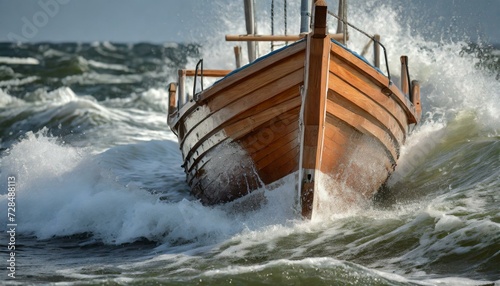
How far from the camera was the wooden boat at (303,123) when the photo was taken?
771cm

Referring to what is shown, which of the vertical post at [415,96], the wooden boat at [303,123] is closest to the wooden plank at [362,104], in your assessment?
the wooden boat at [303,123]

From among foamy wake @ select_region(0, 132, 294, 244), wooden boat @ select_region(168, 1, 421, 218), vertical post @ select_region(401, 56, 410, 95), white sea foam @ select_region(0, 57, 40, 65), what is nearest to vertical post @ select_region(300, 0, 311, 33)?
wooden boat @ select_region(168, 1, 421, 218)

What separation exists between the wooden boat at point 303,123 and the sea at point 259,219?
0.23m

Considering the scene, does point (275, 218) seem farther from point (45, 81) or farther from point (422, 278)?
point (45, 81)

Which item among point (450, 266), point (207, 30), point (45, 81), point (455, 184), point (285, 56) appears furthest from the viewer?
point (45, 81)

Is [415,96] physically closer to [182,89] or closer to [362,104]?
[362,104]

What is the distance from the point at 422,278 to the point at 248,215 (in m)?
2.70

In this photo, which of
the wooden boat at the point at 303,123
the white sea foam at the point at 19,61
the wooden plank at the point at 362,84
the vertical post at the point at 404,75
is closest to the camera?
the wooden boat at the point at 303,123

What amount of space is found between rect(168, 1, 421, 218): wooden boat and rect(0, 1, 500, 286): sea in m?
0.23

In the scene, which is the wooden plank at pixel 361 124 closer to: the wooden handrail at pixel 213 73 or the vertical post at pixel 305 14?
the vertical post at pixel 305 14

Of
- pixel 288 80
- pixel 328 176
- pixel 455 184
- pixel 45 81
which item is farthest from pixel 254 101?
pixel 45 81

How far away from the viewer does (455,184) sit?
29.9ft

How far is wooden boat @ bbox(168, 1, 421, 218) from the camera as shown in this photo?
25.3ft

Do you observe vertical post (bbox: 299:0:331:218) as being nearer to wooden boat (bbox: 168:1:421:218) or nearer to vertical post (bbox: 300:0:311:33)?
wooden boat (bbox: 168:1:421:218)
